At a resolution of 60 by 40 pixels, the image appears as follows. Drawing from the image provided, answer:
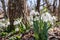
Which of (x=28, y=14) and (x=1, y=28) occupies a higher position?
(x=28, y=14)

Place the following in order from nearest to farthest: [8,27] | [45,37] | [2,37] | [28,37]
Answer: [45,37]
[28,37]
[2,37]
[8,27]

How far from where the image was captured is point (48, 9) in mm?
7371

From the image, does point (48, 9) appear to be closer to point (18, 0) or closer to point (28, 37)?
point (18, 0)

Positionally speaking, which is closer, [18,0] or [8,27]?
[18,0]

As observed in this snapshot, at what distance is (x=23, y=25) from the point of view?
19.2 ft

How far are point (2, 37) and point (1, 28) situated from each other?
38.3 inches

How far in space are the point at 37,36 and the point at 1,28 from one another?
2371 mm

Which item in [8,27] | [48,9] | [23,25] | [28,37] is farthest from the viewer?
[48,9]

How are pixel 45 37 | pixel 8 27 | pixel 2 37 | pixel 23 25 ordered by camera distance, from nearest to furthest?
pixel 45 37, pixel 2 37, pixel 23 25, pixel 8 27

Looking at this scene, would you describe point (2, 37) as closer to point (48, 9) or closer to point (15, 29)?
point (15, 29)

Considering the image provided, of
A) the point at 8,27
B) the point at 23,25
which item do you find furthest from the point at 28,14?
the point at 8,27

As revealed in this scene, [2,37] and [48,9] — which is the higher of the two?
[48,9]

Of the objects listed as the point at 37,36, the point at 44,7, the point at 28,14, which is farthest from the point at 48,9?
the point at 37,36

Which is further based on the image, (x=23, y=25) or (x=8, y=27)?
(x=8, y=27)
